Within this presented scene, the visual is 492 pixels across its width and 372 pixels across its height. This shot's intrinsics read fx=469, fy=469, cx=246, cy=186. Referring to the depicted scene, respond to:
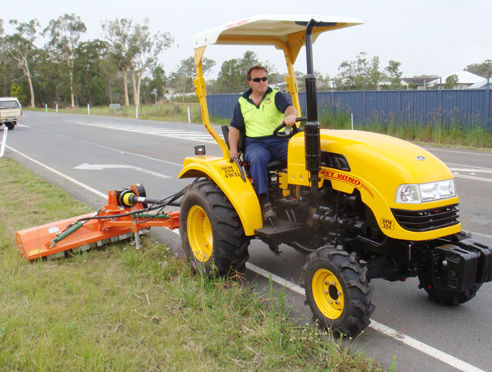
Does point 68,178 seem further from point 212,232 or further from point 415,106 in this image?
point 415,106

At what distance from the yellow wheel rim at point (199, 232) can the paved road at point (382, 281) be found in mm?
576

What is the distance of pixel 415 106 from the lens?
58.1 ft

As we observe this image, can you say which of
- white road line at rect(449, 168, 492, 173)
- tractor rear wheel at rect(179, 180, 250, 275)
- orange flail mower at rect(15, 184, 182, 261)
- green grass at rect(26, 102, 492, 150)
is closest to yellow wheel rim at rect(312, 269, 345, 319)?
tractor rear wheel at rect(179, 180, 250, 275)

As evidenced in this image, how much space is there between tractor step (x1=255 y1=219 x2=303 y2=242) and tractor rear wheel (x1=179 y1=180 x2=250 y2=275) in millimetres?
263

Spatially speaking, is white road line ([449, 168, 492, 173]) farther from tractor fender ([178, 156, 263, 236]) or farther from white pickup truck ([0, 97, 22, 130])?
white pickup truck ([0, 97, 22, 130])

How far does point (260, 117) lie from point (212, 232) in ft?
4.18

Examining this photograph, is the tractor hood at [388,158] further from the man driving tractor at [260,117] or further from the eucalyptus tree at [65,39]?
the eucalyptus tree at [65,39]

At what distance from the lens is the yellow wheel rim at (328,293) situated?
3553 mm

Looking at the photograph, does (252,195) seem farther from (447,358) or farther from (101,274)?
(447,358)

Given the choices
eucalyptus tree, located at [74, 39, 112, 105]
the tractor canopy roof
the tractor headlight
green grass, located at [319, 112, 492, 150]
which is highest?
eucalyptus tree, located at [74, 39, 112, 105]

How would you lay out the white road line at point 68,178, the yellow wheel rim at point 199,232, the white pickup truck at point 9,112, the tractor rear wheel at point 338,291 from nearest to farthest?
the tractor rear wheel at point 338,291
the yellow wheel rim at point 199,232
the white road line at point 68,178
the white pickup truck at point 9,112

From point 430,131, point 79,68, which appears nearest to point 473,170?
point 430,131

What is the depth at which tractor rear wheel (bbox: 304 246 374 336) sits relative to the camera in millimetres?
3357

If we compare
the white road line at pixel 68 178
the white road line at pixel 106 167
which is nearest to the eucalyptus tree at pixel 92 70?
the white road line at pixel 68 178
